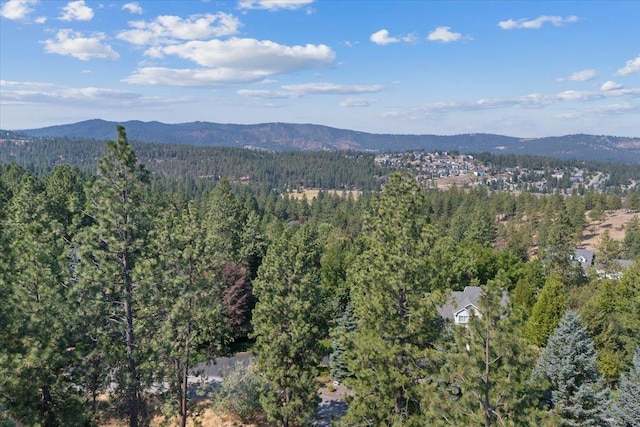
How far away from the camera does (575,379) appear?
19109 millimetres

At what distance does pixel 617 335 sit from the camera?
92.5 ft

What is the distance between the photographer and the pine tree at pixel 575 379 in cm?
1861

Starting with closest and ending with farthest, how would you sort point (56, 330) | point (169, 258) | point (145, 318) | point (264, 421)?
1. point (56, 330)
2. point (145, 318)
3. point (169, 258)
4. point (264, 421)

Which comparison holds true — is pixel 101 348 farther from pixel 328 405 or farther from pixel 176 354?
pixel 328 405

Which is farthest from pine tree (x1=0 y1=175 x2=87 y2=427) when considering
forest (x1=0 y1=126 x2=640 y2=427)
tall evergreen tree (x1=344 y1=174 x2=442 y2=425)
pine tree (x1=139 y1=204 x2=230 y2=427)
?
tall evergreen tree (x1=344 y1=174 x2=442 y2=425)

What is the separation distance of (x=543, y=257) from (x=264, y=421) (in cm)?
4895

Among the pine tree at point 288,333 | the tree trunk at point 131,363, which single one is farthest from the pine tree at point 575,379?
the tree trunk at point 131,363

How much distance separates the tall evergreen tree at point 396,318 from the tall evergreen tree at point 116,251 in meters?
7.65

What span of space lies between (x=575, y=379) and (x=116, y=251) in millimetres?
19426

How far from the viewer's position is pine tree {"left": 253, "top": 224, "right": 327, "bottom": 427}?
1752cm

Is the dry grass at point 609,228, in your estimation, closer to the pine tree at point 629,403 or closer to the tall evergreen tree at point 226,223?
the tall evergreen tree at point 226,223

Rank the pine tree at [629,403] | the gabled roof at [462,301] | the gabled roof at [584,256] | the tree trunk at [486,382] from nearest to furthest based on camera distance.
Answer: the tree trunk at [486,382], the pine tree at [629,403], the gabled roof at [462,301], the gabled roof at [584,256]

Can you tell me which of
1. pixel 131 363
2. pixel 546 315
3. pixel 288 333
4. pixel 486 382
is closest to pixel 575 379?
pixel 486 382

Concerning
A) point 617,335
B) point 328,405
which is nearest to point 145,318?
point 328,405
